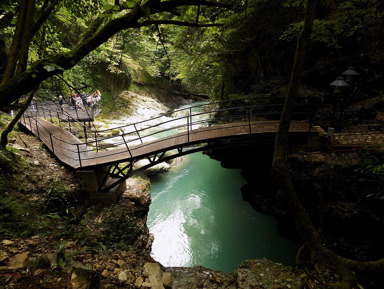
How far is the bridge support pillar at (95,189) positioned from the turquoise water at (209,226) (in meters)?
3.49

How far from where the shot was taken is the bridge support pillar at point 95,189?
7.05 metres

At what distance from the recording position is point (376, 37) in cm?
889

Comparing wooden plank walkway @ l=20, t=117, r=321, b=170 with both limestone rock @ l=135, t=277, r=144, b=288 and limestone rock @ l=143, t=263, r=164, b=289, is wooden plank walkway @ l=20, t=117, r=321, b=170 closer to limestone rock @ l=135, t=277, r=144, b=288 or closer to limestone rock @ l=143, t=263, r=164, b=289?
limestone rock @ l=143, t=263, r=164, b=289

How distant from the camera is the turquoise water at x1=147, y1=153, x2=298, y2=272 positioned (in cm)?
871

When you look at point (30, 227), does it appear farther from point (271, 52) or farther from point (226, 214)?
point (271, 52)

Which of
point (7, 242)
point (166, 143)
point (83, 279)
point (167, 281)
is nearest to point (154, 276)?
point (167, 281)

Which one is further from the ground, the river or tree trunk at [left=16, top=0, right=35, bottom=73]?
tree trunk at [left=16, top=0, right=35, bottom=73]

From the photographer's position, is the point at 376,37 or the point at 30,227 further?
the point at 376,37

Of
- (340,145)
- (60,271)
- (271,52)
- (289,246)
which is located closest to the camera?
(60,271)

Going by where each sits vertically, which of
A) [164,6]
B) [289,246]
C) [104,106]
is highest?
[164,6]

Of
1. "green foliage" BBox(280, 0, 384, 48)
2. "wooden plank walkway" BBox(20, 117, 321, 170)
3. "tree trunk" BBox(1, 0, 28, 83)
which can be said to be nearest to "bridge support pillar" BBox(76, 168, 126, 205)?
"wooden plank walkway" BBox(20, 117, 321, 170)

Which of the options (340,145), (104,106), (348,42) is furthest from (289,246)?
(104,106)

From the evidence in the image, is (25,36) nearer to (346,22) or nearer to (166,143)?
(166,143)

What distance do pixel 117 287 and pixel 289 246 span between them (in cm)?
848
